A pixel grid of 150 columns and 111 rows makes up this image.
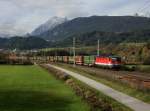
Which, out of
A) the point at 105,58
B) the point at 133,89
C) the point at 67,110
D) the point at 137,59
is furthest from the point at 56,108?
the point at 137,59

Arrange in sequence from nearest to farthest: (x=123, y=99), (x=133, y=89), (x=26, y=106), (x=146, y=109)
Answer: (x=146, y=109)
(x=26, y=106)
(x=123, y=99)
(x=133, y=89)

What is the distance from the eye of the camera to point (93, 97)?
85.3 ft

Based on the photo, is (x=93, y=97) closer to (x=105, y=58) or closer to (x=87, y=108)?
(x=87, y=108)

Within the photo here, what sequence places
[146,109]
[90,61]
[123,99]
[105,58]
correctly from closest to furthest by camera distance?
[146,109]
[123,99]
[105,58]
[90,61]

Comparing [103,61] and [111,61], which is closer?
[111,61]

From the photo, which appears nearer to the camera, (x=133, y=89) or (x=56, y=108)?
(x=56, y=108)

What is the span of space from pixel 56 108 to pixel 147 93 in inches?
293

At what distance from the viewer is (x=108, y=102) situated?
23203 millimetres

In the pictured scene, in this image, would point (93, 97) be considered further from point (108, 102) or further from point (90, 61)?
point (90, 61)

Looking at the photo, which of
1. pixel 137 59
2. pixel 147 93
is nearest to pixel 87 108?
pixel 147 93

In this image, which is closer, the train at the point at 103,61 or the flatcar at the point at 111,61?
the flatcar at the point at 111,61

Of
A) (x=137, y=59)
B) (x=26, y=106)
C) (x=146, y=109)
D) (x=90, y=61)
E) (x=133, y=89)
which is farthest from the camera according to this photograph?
(x=137, y=59)

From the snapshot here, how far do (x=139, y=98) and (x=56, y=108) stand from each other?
20.3 feet

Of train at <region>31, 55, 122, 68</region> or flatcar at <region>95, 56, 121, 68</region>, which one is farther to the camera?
train at <region>31, 55, 122, 68</region>
